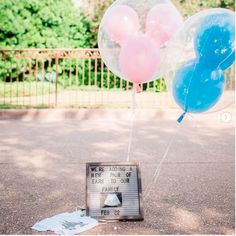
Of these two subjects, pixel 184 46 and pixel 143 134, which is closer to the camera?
pixel 184 46

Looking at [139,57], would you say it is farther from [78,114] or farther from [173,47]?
[78,114]

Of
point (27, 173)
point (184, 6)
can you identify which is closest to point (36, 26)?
point (184, 6)

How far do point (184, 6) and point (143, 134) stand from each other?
11.3 m

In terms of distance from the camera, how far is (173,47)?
3.60m

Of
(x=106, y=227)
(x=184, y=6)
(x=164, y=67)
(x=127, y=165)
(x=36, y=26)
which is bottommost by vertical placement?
(x=106, y=227)

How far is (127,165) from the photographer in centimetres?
396

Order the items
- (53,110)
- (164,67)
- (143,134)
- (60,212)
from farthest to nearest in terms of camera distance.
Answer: (53,110) < (143,134) < (60,212) < (164,67)

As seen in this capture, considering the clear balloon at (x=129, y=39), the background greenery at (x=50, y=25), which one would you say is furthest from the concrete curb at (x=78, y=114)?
the clear balloon at (x=129, y=39)

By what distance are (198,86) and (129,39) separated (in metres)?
0.74

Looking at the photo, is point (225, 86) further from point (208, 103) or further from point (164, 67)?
point (164, 67)

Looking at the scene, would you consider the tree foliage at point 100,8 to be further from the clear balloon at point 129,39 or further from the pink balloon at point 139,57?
the pink balloon at point 139,57

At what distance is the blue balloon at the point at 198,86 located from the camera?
137 inches

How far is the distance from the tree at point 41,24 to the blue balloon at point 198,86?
12802mm

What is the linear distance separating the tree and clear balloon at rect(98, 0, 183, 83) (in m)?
12.2
